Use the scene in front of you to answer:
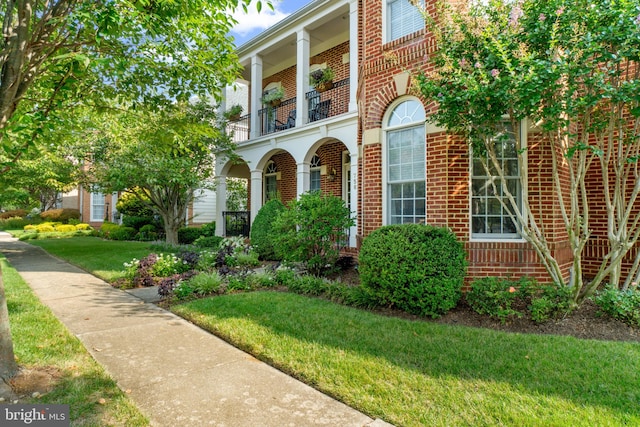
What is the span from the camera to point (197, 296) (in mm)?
6270

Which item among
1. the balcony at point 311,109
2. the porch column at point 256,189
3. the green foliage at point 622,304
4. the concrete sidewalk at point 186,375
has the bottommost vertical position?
the concrete sidewalk at point 186,375

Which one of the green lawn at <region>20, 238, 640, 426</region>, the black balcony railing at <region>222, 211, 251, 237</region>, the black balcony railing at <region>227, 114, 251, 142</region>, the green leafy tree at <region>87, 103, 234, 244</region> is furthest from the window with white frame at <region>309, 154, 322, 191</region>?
the green lawn at <region>20, 238, 640, 426</region>

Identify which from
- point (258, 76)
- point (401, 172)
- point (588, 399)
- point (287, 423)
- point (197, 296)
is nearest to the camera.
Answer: point (287, 423)

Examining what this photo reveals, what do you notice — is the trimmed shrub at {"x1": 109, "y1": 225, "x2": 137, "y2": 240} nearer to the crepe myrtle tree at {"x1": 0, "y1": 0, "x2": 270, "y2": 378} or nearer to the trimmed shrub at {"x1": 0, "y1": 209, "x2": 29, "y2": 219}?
the crepe myrtle tree at {"x1": 0, "y1": 0, "x2": 270, "y2": 378}

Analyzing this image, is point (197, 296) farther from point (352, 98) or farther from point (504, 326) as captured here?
point (352, 98)

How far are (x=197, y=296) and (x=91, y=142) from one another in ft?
33.3

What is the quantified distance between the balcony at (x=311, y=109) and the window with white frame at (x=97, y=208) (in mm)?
17726

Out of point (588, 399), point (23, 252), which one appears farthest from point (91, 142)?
point (588, 399)

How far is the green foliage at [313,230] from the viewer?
7223 millimetres

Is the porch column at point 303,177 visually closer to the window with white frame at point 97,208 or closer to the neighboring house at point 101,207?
the neighboring house at point 101,207

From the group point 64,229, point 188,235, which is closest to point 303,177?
point 188,235

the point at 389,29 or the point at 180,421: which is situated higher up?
the point at 389,29

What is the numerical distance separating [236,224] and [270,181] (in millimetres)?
2121

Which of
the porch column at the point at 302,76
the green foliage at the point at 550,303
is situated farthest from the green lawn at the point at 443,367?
the porch column at the point at 302,76
